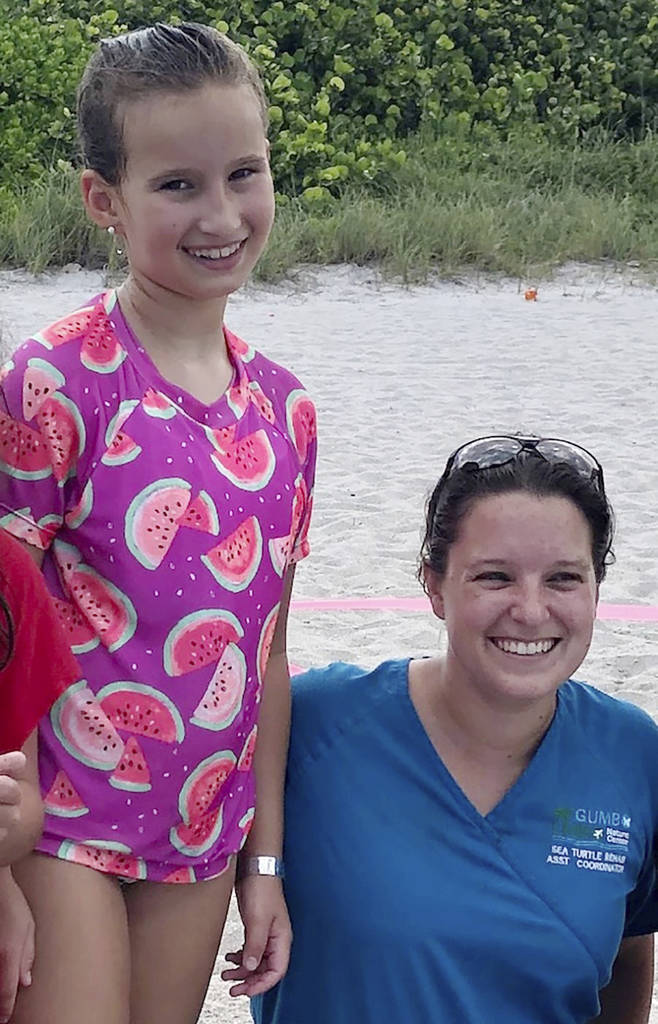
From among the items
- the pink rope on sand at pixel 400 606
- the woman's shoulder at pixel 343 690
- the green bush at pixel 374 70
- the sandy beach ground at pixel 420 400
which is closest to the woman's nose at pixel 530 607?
the woman's shoulder at pixel 343 690

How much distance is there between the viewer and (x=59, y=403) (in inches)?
72.7

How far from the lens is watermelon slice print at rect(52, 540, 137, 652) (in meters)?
1.87

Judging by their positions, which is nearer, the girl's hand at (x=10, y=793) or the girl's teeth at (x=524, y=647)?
the girl's hand at (x=10, y=793)

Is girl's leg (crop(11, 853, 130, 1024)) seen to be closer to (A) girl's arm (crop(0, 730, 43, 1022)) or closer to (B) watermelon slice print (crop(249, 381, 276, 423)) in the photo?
(A) girl's arm (crop(0, 730, 43, 1022))

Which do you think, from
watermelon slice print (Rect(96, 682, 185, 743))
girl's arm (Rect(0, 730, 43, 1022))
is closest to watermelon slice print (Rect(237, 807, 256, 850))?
watermelon slice print (Rect(96, 682, 185, 743))

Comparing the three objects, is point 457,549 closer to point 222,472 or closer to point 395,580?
point 222,472

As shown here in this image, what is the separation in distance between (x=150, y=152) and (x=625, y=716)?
3.39 feet

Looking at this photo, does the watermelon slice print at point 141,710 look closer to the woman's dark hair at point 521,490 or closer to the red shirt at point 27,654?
the red shirt at point 27,654

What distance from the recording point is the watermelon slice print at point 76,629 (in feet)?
6.13

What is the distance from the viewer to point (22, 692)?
177cm

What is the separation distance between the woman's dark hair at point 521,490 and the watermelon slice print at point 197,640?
0.39 metres

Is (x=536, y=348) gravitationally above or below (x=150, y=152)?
below

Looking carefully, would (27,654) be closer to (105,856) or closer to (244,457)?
(105,856)

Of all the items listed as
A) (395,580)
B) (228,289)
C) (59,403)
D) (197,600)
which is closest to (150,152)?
(228,289)
